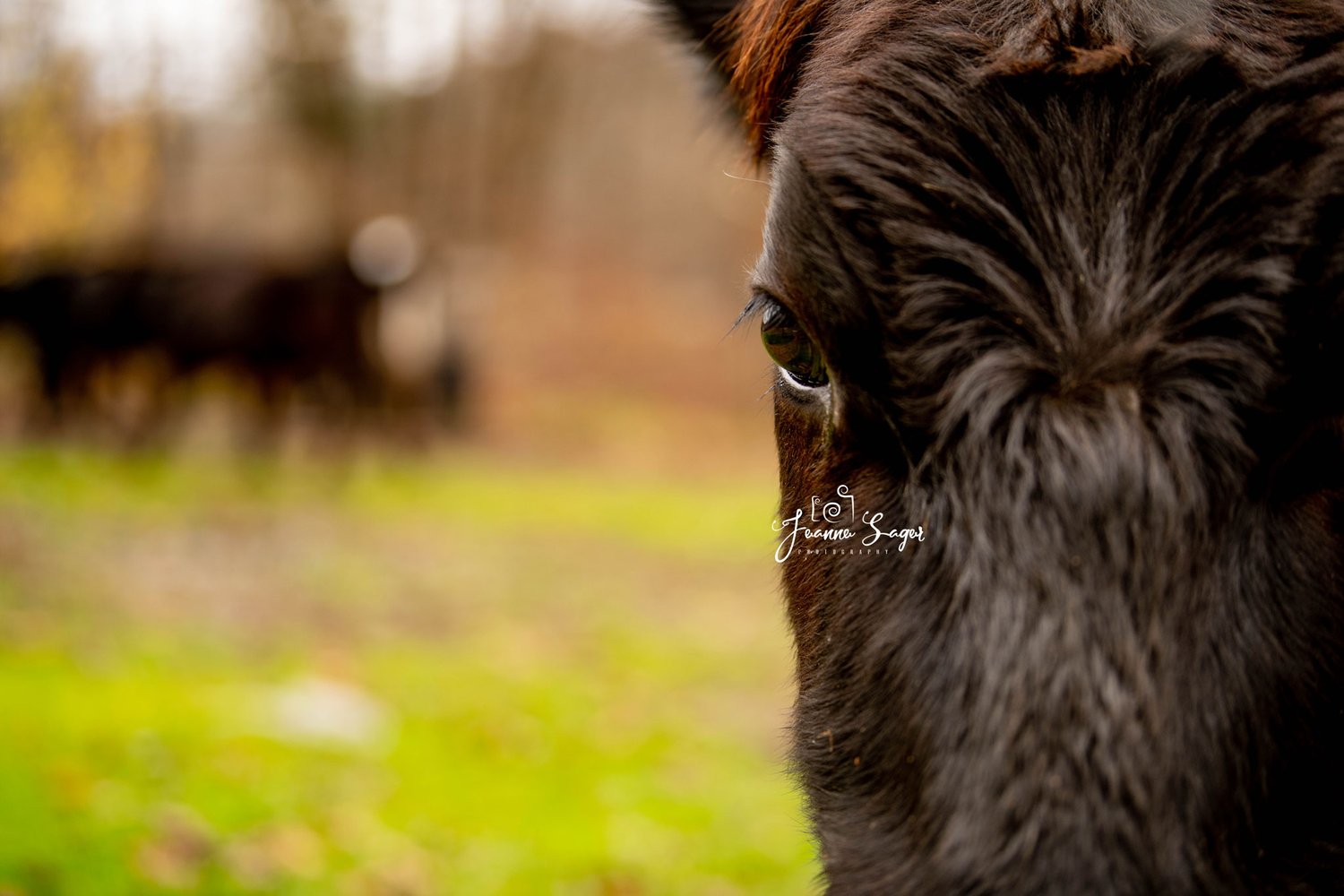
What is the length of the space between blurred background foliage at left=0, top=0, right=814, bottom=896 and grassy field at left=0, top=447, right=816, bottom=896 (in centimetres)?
4

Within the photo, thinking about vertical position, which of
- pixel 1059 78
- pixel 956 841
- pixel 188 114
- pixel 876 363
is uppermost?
pixel 188 114

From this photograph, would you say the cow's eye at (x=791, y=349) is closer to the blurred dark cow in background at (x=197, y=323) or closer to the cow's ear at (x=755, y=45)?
the cow's ear at (x=755, y=45)

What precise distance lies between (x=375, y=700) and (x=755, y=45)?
629 centimetres

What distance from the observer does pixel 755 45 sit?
2.78 meters

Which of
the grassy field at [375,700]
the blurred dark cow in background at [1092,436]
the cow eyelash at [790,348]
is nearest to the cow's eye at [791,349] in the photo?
the cow eyelash at [790,348]

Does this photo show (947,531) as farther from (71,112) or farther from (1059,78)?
(71,112)

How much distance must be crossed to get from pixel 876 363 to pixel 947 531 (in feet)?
1.04

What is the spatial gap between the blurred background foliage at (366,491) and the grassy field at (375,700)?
4cm

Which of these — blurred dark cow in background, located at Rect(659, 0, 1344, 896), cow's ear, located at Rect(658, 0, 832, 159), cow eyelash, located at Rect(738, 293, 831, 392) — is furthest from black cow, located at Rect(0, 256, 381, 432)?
blurred dark cow in background, located at Rect(659, 0, 1344, 896)

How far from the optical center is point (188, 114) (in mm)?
19844

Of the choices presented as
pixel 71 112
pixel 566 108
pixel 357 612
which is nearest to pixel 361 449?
pixel 71 112

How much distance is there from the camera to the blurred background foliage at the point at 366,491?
19.2 ft

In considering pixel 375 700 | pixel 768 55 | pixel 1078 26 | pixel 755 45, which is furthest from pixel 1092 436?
pixel 375 700

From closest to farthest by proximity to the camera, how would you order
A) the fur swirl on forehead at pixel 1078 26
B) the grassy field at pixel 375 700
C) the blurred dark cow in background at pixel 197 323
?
the fur swirl on forehead at pixel 1078 26, the grassy field at pixel 375 700, the blurred dark cow in background at pixel 197 323
